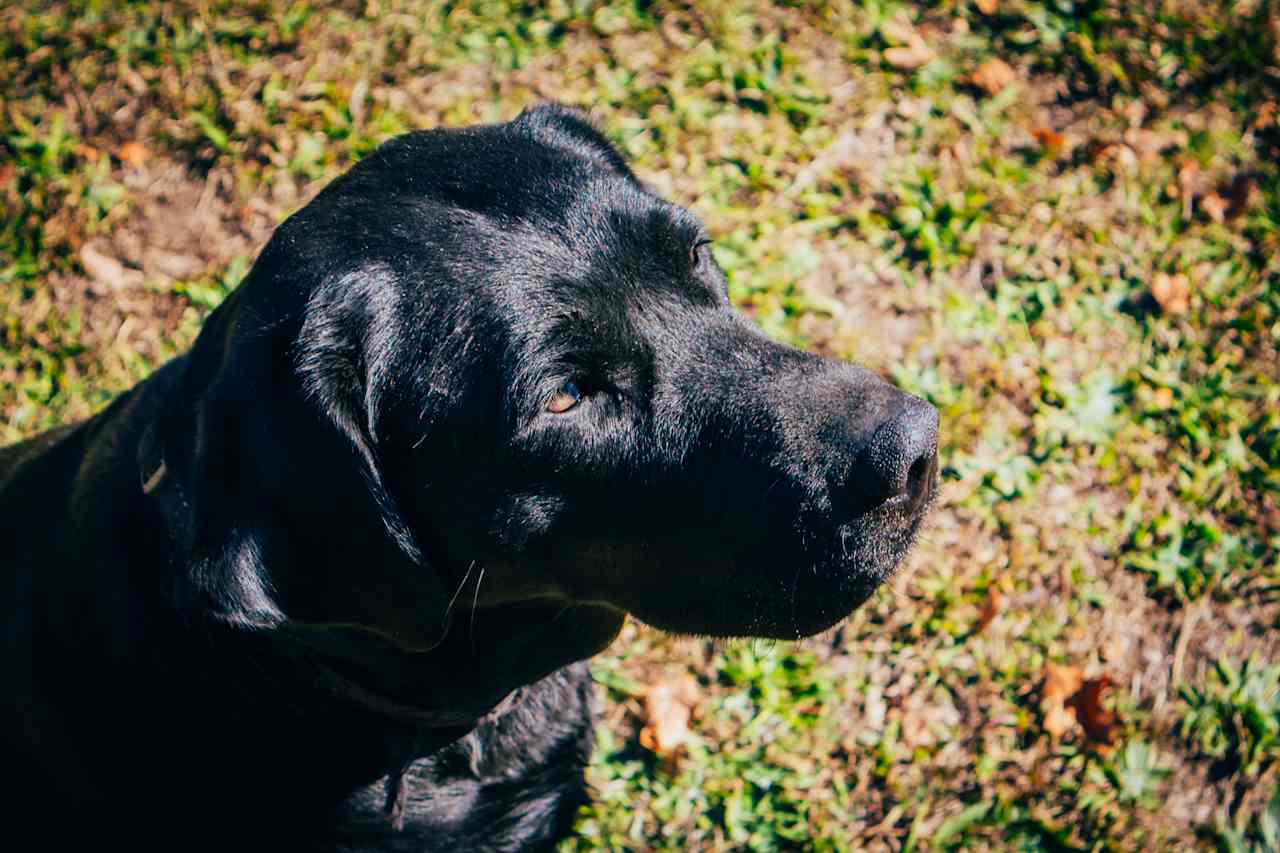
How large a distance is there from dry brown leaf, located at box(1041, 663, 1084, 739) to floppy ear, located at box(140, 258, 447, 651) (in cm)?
260

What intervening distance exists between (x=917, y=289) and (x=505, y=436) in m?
2.98

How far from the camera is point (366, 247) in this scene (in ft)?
7.89

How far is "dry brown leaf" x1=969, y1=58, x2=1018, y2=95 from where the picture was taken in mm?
5227

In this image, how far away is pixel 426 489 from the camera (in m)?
2.46

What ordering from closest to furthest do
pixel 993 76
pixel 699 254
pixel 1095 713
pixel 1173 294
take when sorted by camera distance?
pixel 699 254, pixel 1095 713, pixel 1173 294, pixel 993 76

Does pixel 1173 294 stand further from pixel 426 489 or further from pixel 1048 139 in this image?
pixel 426 489

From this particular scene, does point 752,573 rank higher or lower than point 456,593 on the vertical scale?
lower

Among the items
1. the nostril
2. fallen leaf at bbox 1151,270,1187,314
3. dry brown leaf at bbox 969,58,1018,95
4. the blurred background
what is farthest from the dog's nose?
dry brown leaf at bbox 969,58,1018,95

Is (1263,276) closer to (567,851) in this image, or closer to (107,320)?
(567,851)

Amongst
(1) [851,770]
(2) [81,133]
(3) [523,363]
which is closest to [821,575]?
(3) [523,363]

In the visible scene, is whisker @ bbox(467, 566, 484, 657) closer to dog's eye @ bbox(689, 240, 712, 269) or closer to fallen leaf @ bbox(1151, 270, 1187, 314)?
dog's eye @ bbox(689, 240, 712, 269)

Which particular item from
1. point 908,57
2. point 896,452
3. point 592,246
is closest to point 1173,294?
point 908,57

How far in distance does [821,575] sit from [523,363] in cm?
86

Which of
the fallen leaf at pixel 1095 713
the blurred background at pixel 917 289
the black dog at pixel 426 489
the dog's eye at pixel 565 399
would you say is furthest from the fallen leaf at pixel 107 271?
the fallen leaf at pixel 1095 713
